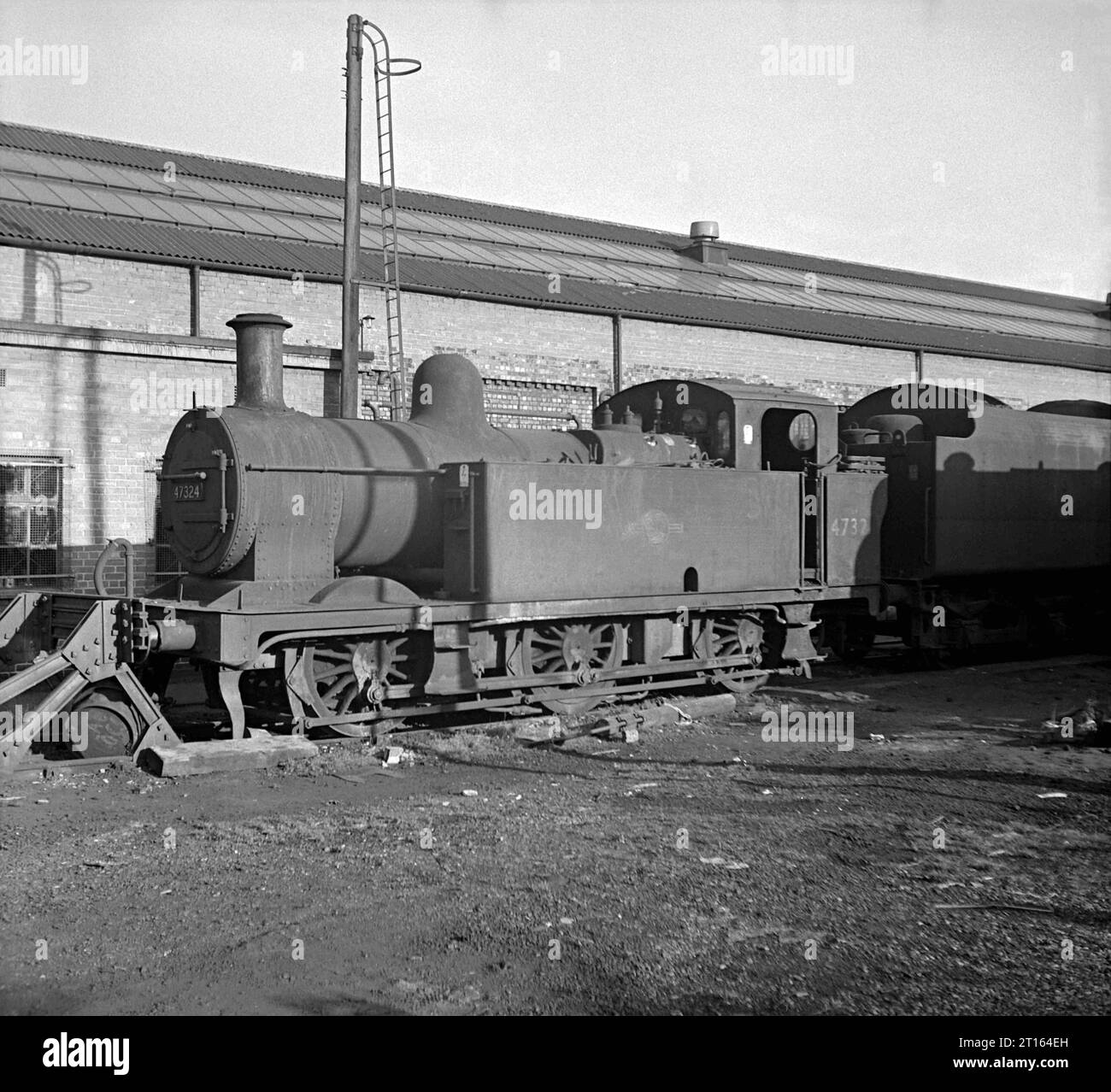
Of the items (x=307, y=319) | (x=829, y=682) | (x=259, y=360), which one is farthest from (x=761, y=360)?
(x=259, y=360)

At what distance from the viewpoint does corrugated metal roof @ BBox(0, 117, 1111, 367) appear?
1638 cm

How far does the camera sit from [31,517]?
13086 mm

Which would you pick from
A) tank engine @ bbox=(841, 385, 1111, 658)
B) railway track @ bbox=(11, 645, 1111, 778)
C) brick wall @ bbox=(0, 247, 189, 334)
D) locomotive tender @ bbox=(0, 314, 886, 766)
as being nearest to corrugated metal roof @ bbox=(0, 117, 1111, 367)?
brick wall @ bbox=(0, 247, 189, 334)

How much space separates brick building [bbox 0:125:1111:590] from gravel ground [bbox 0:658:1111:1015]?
6297 mm

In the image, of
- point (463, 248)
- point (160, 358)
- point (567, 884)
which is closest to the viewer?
→ point (567, 884)

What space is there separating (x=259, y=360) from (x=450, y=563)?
2094mm

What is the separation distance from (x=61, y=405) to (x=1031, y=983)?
12031 millimetres

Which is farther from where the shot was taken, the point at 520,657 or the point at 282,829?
the point at 520,657

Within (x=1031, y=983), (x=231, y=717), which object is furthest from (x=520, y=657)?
(x=1031, y=983)

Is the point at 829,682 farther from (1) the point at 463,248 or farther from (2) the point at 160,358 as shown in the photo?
(1) the point at 463,248

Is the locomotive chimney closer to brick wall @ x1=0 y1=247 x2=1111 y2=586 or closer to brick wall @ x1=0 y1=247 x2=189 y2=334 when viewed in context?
brick wall @ x1=0 y1=247 x2=1111 y2=586

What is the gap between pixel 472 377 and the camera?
9.84 metres
